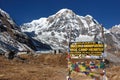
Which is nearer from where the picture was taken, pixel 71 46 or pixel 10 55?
pixel 71 46

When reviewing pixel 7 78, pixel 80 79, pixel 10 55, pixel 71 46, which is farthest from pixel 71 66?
pixel 10 55

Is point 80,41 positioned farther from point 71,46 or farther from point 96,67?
point 96,67

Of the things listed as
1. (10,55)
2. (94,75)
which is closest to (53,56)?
(10,55)

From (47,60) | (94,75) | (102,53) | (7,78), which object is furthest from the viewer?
(47,60)

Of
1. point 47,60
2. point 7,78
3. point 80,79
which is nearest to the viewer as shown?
point 7,78

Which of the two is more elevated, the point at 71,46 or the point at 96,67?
the point at 71,46

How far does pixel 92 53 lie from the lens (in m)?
31.3

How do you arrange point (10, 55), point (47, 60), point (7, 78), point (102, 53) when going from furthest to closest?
1. point (47, 60)
2. point (10, 55)
3. point (7, 78)
4. point (102, 53)

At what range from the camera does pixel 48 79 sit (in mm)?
45625

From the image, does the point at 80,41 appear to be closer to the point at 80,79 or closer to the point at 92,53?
the point at 92,53

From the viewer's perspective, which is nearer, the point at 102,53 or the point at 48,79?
the point at 102,53

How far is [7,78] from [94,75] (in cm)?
1403

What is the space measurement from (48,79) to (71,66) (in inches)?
533

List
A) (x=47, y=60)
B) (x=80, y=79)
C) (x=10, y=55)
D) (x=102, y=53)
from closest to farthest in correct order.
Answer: (x=102, y=53) < (x=80, y=79) < (x=10, y=55) < (x=47, y=60)
